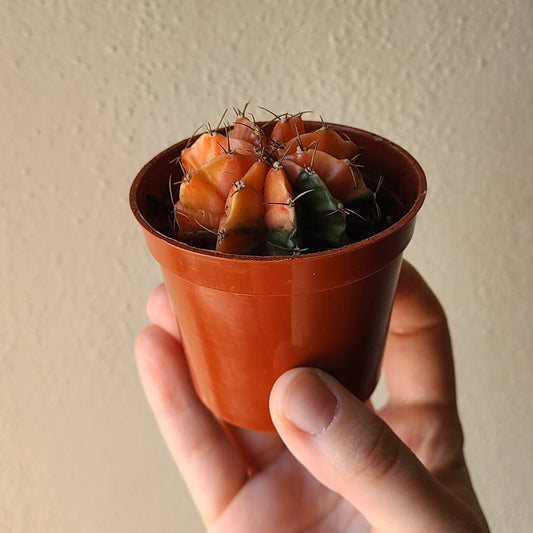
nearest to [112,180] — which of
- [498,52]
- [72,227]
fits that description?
[72,227]

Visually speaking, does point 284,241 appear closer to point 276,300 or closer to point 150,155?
point 276,300

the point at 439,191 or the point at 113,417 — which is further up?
the point at 439,191

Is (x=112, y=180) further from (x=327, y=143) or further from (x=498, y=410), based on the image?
(x=498, y=410)

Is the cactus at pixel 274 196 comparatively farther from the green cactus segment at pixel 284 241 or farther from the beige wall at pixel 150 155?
the beige wall at pixel 150 155

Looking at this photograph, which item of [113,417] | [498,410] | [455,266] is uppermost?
[455,266]

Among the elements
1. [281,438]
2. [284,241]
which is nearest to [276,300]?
[284,241]

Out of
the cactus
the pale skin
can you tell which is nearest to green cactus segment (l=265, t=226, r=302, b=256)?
the cactus
